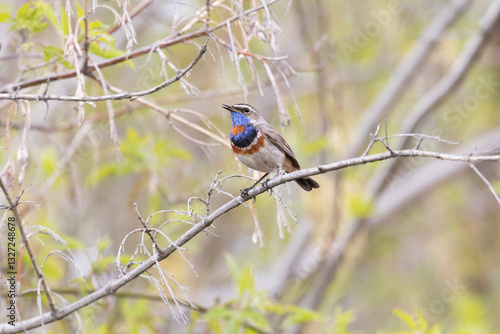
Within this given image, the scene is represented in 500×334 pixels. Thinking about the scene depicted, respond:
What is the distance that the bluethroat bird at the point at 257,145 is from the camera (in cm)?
443

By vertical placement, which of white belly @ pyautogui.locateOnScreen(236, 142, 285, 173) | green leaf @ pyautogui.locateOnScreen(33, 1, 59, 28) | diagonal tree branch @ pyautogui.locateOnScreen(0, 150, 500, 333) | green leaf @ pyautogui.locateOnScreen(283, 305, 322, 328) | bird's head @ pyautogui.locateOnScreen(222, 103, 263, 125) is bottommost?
green leaf @ pyautogui.locateOnScreen(283, 305, 322, 328)

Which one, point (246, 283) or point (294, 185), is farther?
point (294, 185)

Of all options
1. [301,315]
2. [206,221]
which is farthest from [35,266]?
[301,315]

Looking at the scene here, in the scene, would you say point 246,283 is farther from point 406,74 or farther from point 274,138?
point 406,74

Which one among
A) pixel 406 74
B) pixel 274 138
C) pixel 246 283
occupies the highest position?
pixel 406 74

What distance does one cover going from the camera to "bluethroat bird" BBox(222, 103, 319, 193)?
4.43 metres

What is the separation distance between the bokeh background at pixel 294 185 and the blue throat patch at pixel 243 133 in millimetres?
222

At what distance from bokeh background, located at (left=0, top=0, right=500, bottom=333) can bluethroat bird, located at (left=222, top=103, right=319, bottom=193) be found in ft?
0.68

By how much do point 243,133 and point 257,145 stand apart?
0.17 meters

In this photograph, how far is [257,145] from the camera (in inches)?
176

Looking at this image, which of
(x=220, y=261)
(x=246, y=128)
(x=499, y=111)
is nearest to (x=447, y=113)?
(x=499, y=111)

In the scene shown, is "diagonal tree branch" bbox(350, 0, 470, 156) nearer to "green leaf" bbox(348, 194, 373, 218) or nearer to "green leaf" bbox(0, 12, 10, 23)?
"green leaf" bbox(348, 194, 373, 218)

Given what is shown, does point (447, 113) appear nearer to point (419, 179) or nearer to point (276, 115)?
point (419, 179)

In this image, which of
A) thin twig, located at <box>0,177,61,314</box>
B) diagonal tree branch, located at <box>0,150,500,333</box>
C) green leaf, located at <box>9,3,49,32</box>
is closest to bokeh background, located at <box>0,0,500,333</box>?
green leaf, located at <box>9,3,49,32</box>
